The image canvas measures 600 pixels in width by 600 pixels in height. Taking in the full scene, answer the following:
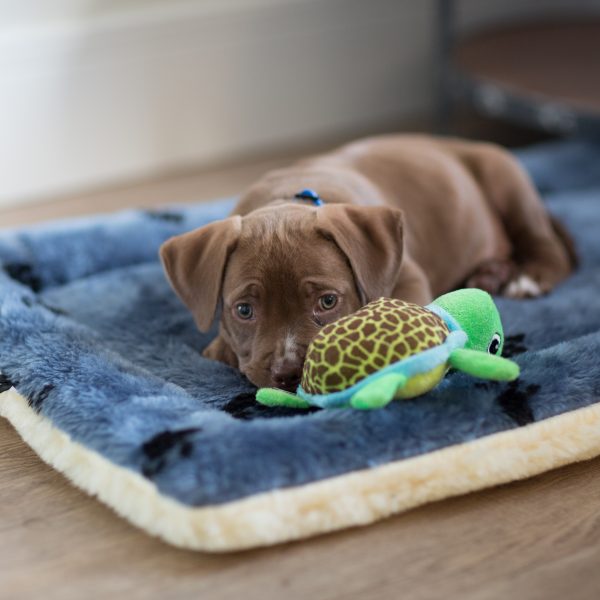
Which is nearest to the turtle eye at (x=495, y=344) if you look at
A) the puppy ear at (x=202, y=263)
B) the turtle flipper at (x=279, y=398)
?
the turtle flipper at (x=279, y=398)

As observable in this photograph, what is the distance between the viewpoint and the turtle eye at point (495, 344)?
2887 mm

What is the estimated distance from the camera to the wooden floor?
7.43 ft

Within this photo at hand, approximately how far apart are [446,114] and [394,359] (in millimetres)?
3690

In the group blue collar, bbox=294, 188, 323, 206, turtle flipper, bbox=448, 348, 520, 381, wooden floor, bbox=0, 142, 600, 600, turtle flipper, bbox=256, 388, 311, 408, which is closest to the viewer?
wooden floor, bbox=0, 142, 600, 600

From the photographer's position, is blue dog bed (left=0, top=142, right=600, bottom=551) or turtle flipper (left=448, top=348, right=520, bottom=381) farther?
turtle flipper (left=448, top=348, right=520, bottom=381)

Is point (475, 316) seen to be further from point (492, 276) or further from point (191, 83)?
point (191, 83)

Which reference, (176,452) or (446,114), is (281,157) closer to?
(446,114)

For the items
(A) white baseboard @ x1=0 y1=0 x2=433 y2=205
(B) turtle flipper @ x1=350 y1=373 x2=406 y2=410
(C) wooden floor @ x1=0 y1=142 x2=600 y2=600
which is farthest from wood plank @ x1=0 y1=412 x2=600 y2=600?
(A) white baseboard @ x1=0 y1=0 x2=433 y2=205

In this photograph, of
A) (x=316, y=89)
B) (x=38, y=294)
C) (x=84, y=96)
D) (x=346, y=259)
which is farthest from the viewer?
(x=316, y=89)

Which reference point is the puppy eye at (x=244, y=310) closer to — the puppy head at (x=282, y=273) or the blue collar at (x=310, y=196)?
the puppy head at (x=282, y=273)

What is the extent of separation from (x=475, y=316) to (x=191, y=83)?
358cm

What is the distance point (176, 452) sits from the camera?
97.0 inches

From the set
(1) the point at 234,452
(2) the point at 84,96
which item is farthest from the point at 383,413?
(2) the point at 84,96

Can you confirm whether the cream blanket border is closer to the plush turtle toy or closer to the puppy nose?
the plush turtle toy
